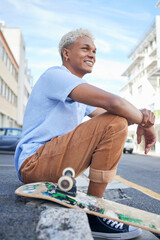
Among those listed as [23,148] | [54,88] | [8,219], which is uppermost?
[54,88]

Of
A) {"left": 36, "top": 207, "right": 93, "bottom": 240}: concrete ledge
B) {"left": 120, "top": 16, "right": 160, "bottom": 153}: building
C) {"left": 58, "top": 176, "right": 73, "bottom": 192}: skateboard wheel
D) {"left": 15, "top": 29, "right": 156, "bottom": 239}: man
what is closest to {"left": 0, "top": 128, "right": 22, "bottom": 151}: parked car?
{"left": 15, "top": 29, "right": 156, "bottom": 239}: man

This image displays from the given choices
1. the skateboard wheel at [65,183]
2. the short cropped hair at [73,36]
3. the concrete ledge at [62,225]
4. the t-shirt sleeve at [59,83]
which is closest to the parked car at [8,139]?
the short cropped hair at [73,36]

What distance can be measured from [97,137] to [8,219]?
0.76m

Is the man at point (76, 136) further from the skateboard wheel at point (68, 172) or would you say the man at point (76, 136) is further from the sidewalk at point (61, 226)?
the sidewalk at point (61, 226)

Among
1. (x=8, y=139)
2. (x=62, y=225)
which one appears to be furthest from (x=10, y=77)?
(x=62, y=225)

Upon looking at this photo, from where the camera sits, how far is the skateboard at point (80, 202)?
1.44 meters

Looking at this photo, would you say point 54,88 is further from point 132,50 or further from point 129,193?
point 132,50

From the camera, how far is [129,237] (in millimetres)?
1594

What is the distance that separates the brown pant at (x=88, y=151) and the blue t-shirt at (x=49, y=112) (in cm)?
11

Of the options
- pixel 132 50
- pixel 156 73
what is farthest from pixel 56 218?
pixel 132 50

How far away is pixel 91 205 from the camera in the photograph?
1517 millimetres

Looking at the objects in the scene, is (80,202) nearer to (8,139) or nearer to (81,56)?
(81,56)

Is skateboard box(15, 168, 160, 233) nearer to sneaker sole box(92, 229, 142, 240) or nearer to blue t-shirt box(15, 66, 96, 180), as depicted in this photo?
sneaker sole box(92, 229, 142, 240)

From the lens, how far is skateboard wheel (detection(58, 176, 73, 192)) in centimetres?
151
